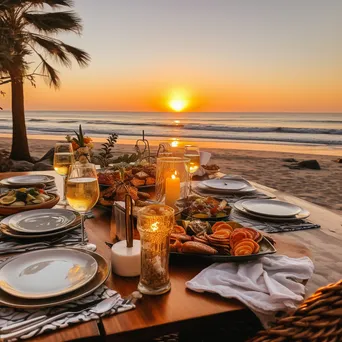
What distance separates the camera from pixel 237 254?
0.90 metres

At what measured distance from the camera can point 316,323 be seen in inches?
21.9

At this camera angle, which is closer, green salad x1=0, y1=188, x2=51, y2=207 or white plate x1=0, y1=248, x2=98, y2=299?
white plate x1=0, y1=248, x2=98, y2=299

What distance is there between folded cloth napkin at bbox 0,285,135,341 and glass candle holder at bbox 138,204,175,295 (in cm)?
7

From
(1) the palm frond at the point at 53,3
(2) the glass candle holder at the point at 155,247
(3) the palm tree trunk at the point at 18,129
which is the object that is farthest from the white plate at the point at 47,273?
(1) the palm frond at the point at 53,3

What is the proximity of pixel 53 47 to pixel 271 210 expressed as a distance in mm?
8369

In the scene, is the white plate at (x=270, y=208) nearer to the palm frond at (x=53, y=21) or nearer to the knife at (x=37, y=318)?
the knife at (x=37, y=318)

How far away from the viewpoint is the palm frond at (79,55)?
333 inches

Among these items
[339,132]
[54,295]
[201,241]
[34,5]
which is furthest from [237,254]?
[339,132]

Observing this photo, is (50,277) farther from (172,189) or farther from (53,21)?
(53,21)

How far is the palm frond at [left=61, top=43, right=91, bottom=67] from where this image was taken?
27.8 ft

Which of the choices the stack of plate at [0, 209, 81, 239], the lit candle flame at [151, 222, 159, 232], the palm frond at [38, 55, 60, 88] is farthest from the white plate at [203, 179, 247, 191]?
the palm frond at [38, 55, 60, 88]

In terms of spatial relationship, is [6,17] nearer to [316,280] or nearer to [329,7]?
[316,280]

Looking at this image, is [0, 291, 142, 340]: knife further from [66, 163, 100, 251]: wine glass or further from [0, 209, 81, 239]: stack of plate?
[0, 209, 81, 239]: stack of plate

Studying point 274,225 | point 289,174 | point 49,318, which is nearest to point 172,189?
point 274,225
